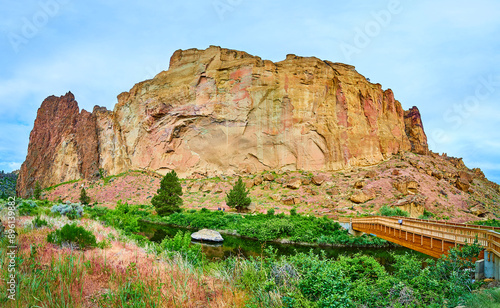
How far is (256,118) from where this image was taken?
1806 inches

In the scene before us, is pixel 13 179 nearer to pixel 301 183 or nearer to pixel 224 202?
pixel 224 202

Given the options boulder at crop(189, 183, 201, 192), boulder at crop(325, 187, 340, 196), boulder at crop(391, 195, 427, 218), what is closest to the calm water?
boulder at crop(391, 195, 427, 218)

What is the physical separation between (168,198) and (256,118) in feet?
68.0

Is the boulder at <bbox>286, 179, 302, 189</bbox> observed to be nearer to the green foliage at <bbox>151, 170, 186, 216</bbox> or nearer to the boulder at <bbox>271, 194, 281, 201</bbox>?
the boulder at <bbox>271, 194, 281, 201</bbox>

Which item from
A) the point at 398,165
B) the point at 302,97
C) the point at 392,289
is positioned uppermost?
the point at 302,97

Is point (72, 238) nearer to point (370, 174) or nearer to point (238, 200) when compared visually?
point (238, 200)

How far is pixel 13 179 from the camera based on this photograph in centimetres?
9081

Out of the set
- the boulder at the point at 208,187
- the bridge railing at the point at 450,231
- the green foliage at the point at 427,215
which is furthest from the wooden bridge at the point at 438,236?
the boulder at the point at 208,187

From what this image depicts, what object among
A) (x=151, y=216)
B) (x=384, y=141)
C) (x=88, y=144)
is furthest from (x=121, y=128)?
(x=384, y=141)

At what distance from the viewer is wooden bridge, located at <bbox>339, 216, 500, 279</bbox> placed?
285 inches

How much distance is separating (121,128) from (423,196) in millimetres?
51273

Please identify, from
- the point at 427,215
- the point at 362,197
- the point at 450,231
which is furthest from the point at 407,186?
the point at 450,231

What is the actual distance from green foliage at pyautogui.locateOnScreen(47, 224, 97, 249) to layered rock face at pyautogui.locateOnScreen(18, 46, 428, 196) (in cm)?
3739

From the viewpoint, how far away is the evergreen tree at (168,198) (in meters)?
30.5
